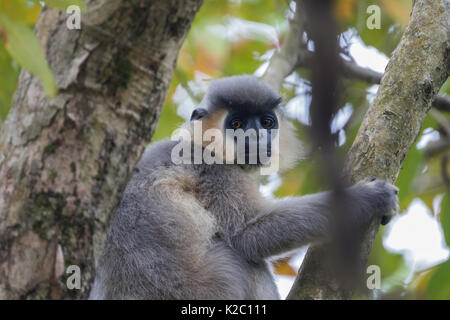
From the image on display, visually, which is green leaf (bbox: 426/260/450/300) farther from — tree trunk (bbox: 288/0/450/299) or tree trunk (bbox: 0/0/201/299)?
tree trunk (bbox: 0/0/201/299)

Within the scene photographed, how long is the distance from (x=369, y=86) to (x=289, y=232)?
282 centimetres

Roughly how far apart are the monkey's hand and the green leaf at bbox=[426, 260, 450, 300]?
31.2 inches

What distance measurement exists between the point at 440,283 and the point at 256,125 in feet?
7.32

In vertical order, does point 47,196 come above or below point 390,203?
below

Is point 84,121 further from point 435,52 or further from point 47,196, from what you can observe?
point 435,52

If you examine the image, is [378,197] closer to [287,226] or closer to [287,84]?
[287,226]

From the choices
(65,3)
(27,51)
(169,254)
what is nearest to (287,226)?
(169,254)

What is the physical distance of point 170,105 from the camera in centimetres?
680

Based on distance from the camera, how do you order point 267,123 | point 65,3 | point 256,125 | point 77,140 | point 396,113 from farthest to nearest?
point 267,123 → point 256,125 → point 396,113 → point 77,140 → point 65,3

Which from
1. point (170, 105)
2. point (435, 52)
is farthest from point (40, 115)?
point (170, 105)

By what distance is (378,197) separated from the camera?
13.7ft

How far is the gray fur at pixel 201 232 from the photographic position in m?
4.38

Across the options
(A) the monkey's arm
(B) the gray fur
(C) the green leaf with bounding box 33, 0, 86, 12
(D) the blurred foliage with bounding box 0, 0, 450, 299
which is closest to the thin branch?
(D) the blurred foliage with bounding box 0, 0, 450, 299

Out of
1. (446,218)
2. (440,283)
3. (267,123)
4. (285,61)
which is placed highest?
(285,61)
